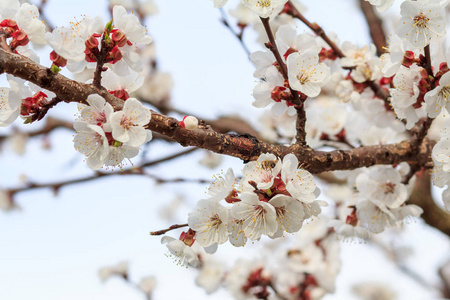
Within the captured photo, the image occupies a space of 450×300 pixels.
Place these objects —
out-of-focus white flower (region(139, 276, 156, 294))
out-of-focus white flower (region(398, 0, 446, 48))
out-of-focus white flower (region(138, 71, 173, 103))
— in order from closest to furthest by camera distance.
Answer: out-of-focus white flower (region(398, 0, 446, 48)) → out-of-focus white flower (region(139, 276, 156, 294)) → out-of-focus white flower (region(138, 71, 173, 103))

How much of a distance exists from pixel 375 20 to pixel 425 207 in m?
1.33

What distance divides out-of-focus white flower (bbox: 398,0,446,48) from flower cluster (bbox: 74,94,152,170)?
78cm

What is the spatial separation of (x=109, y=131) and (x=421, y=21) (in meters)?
0.93

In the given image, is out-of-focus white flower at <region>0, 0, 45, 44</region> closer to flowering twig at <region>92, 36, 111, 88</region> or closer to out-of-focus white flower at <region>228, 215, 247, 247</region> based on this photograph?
flowering twig at <region>92, 36, 111, 88</region>

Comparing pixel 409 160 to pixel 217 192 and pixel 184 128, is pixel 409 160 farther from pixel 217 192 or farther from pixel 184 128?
pixel 184 128

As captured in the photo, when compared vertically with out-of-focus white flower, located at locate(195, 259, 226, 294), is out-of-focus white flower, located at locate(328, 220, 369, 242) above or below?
above

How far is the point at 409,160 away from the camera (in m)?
1.66

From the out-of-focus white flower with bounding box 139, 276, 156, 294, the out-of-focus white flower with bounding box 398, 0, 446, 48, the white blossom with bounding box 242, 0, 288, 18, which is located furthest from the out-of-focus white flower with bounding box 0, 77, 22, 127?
A: the out-of-focus white flower with bounding box 139, 276, 156, 294

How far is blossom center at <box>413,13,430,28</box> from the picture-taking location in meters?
1.16

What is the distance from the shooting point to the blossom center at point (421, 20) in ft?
3.82

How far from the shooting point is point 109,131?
105 cm

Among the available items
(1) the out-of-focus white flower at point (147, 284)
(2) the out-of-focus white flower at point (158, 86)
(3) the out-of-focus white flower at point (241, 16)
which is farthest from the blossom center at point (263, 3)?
(2) the out-of-focus white flower at point (158, 86)

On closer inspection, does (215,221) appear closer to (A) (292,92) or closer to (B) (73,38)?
(A) (292,92)

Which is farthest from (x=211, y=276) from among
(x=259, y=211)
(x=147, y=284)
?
(x=259, y=211)
